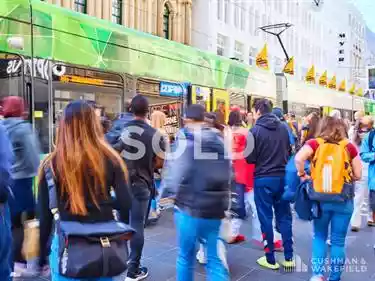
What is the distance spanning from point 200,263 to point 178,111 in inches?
188

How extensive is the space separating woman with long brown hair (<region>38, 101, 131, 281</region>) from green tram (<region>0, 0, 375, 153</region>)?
11.8ft

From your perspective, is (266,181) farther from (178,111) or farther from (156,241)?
(178,111)

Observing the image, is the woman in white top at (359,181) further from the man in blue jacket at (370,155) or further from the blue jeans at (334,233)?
the blue jeans at (334,233)

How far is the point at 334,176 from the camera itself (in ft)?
13.1

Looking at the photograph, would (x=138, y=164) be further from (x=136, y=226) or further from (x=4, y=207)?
(x=4, y=207)

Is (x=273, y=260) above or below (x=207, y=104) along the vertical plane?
below

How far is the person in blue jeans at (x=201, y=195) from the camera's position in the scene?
3354 millimetres

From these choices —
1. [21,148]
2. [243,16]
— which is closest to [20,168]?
[21,148]

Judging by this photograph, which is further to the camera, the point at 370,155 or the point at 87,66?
the point at 87,66

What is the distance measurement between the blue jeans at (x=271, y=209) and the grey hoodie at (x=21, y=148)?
2.48 m

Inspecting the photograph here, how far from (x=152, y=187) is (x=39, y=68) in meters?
2.78

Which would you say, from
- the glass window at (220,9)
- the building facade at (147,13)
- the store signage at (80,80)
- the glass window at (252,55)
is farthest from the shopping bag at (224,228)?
the glass window at (252,55)

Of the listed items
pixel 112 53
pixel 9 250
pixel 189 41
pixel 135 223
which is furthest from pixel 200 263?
pixel 189 41

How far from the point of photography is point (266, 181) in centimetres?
474
